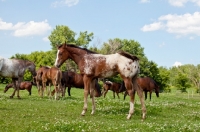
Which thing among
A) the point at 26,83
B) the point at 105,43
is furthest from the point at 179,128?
the point at 105,43

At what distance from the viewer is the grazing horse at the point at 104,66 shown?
49.2 feet

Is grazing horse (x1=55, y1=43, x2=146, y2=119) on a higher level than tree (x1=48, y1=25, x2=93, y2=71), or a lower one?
lower

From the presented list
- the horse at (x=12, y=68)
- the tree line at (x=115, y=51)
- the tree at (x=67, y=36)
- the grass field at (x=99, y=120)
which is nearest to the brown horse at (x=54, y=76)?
the horse at (x=12, y=68)

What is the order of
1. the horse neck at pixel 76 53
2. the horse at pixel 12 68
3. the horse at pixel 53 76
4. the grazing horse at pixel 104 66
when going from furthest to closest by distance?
the horse at pixel 53 76 < the horse at pixel 12 68 < the horse neck at pixel 76 53 < the grazing horse at pixel 104 66

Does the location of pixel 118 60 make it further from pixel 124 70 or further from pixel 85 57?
pixel 85 57

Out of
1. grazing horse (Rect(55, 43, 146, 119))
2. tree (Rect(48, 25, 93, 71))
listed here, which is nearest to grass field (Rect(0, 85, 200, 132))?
grazing horse (Rect(55, 43, 146, 119))

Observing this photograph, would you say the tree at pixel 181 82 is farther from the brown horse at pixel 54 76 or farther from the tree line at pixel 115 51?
the brown horse at pixel 54 76

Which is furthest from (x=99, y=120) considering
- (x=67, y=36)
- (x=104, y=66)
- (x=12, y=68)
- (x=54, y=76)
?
(x=67, y=36)

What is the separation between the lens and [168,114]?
17.8 m

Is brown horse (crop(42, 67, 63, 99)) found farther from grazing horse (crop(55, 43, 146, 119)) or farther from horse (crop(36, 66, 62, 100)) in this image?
grazing horse (crop(55, 43, 146, 119))

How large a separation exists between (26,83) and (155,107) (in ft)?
81.8

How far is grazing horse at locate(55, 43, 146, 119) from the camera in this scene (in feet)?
49.2

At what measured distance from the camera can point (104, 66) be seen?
15.6 metres

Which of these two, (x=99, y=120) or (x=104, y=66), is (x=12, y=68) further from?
(x=99, y=120)
